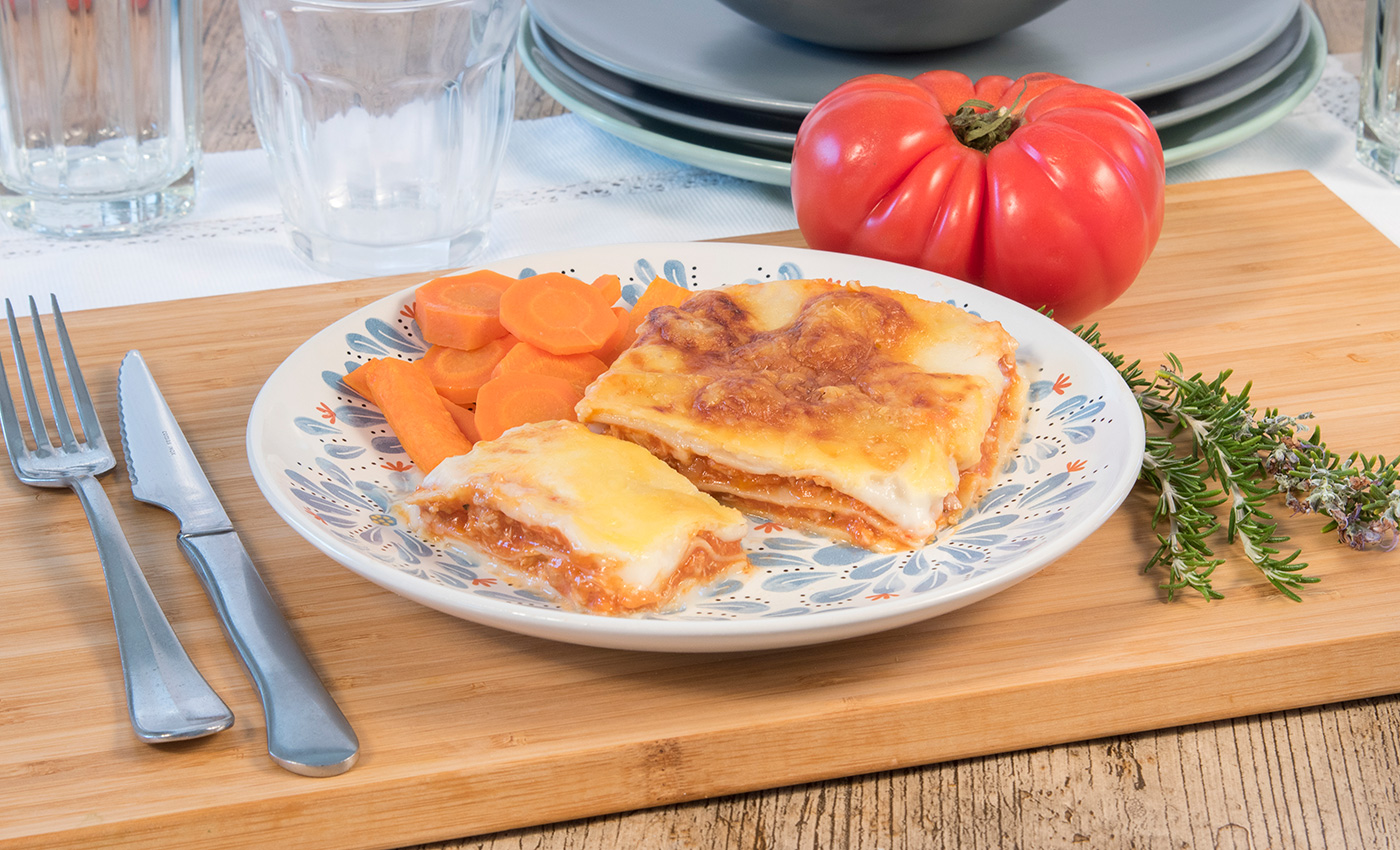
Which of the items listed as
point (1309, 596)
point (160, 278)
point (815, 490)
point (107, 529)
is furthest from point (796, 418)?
point (160, 278)

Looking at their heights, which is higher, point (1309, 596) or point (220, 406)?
point (1309, 596)

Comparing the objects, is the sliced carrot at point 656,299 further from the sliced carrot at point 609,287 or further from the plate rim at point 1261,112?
the plate rim at point 1261,112

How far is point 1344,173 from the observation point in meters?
Answer: 3.10

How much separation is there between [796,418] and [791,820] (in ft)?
1.74

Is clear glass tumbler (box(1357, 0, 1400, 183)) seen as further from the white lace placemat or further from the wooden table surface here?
the wooden table surface

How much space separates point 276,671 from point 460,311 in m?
0.73

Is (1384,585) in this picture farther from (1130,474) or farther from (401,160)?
(401,160)

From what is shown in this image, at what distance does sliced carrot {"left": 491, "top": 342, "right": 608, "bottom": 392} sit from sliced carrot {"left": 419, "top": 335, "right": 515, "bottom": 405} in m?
0.03

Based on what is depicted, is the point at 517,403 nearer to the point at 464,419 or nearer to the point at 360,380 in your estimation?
the point at 464,419

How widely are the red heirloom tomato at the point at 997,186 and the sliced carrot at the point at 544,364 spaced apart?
23.9 inches

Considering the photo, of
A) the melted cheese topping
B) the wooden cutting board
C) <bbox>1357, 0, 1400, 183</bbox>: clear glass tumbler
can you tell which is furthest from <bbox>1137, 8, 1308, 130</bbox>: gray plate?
the melted cheese topping

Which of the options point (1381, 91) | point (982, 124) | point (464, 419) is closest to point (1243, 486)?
point (982, 124)

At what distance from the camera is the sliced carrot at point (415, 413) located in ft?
6.06

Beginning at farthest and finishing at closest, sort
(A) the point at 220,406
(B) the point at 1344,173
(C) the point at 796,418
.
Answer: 1. (B) the point at 1344,173
2. (A) the point at 220,406
3. (C) the point at 796,418
